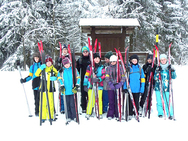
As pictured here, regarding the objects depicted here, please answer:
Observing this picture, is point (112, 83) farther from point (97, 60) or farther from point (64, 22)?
point (64, 22)

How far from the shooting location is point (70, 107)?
403 centimetres

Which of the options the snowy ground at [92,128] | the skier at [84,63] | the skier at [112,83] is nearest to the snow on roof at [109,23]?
the skier at [84,63]

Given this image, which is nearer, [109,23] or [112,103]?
[112,103]

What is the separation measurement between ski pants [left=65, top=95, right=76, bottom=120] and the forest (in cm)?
1085

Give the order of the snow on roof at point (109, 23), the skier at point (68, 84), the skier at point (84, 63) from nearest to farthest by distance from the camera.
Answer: the skier at point (68, 84) < the skier at point (84, 63) < the snow on roof at point (109, 23)

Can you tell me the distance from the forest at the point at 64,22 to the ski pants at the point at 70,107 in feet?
35.6

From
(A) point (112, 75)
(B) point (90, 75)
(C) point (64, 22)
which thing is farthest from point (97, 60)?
(C) point (64, 22)

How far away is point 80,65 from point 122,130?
6.78ft

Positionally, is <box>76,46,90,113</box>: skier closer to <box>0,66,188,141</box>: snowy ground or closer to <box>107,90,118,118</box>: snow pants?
<box>0,66,188,141</box>: snowy ground

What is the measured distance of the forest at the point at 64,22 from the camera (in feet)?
49.1

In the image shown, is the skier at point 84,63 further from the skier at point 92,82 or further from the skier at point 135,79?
the skier at point 135,79

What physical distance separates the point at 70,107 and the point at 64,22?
14.8 m

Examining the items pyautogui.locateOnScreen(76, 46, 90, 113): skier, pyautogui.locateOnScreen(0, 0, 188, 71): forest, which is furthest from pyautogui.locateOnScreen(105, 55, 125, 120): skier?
pyautogui.locateOnScreen(0, 0, 188, 71): forest

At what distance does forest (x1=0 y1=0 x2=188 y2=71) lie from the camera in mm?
14953
